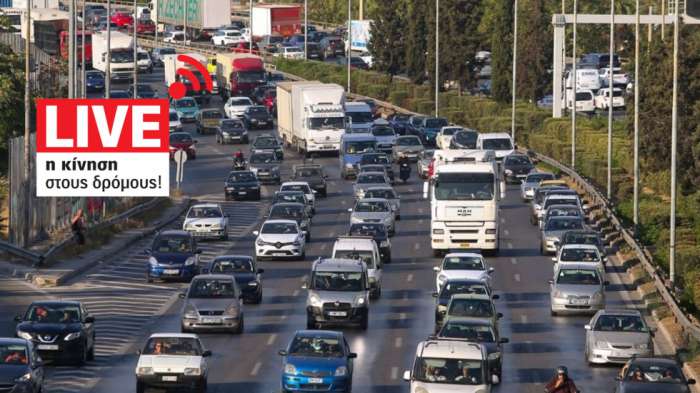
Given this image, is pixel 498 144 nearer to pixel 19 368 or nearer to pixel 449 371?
pixel 449 371

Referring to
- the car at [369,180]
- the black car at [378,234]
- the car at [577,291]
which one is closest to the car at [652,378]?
the car at [577,291]

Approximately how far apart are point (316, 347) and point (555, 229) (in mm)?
28694

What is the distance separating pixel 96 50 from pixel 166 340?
100 meters

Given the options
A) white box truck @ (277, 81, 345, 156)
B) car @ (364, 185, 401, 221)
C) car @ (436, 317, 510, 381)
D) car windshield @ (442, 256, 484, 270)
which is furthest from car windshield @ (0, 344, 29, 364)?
white box truck @ (277, 81, 345, 156)

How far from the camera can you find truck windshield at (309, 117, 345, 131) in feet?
329

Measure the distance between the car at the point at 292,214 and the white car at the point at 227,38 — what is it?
87343 millimetres

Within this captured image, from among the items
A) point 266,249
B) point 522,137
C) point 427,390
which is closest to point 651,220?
point 266,249

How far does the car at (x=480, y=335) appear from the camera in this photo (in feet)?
146

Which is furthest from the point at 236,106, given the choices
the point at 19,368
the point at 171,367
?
the point at 19,368

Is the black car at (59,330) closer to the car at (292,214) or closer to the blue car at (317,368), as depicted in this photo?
the blue car at (317,368)

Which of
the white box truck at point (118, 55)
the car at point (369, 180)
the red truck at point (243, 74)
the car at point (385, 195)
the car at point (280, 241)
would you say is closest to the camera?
the car at point (280, 241)

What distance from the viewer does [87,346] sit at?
153 ft

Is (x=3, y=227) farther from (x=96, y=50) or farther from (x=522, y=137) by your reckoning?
(x=96, y=50)

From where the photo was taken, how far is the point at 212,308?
2032 inches
